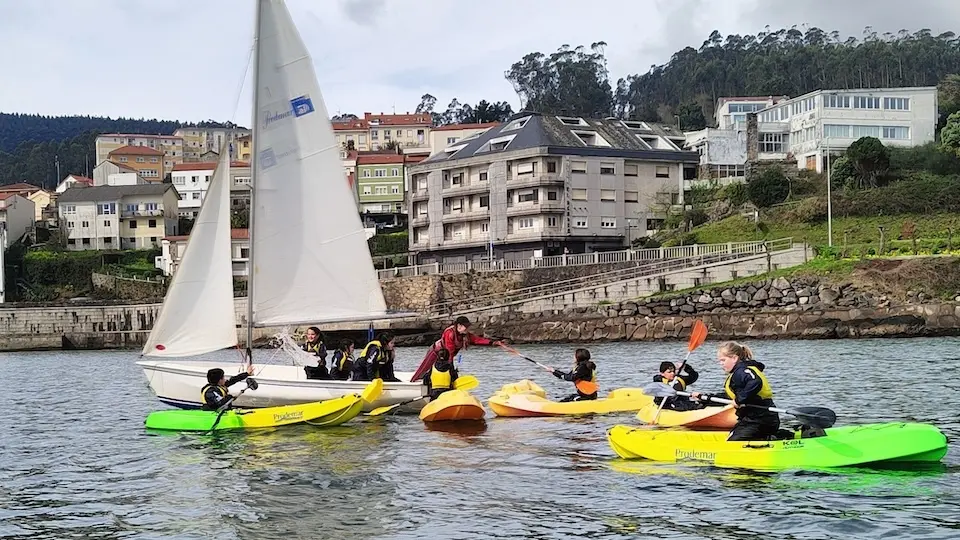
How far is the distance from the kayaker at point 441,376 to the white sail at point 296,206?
225cm

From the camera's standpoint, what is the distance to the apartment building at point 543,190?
82375 mm

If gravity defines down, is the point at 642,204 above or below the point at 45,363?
above

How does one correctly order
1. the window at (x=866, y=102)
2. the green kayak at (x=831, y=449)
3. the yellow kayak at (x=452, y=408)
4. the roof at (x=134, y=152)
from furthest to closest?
the roof at (x=134, y=152), the window at (x=866, y=102), the yellow kayak at (x=452, y=408), the green kayak at (x=831, y=449)

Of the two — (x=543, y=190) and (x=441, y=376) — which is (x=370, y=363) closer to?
(x=441, y=376)

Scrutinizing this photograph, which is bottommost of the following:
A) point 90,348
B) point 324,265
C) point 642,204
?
point 90,348

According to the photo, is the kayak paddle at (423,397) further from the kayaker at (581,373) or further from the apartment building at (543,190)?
the apartment building at (543,190)

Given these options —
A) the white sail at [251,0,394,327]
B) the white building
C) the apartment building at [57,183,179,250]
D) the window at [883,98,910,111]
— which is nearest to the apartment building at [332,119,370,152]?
the apartment building at [57,183,179,250]

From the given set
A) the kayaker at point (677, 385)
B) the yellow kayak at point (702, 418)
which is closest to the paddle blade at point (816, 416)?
the yellow kayak at point (702, 418)

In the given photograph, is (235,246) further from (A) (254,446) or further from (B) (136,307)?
(A) (254,446)

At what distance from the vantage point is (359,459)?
767 inches

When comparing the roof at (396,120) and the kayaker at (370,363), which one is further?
the roof at (396,120)

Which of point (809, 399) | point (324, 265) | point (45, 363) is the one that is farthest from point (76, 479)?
point (45, 363)

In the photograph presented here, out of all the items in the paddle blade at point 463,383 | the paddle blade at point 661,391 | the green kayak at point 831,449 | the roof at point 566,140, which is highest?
the roof at point 566,140

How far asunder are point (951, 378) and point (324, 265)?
18947mm
